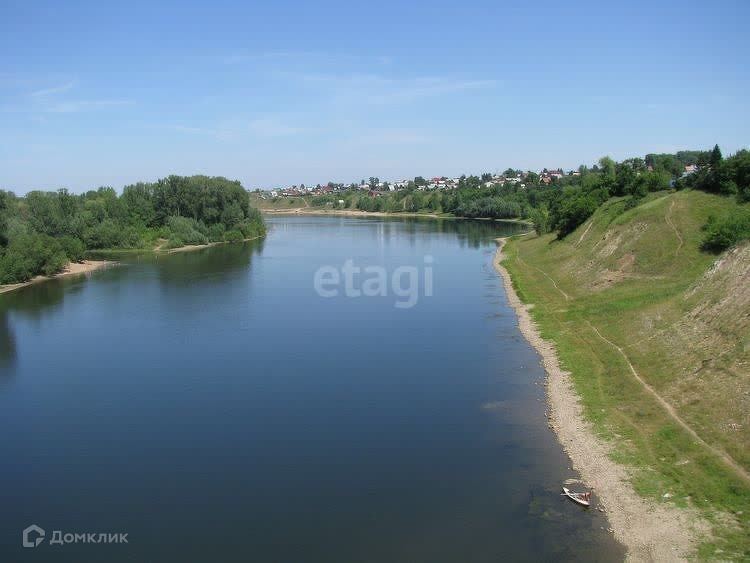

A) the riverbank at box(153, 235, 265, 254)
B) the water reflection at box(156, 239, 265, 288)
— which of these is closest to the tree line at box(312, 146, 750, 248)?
the water reflection at box(156, 239, 265, 288)

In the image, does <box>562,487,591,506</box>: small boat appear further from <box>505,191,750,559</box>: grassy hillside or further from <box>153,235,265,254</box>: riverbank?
<box>153,235,265,254</box>: riverbank

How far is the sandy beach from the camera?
13.3 meters

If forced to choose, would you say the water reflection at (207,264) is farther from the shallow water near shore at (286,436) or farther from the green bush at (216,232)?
the shallow water near shore at (286,436)

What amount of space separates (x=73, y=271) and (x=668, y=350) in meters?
54.2

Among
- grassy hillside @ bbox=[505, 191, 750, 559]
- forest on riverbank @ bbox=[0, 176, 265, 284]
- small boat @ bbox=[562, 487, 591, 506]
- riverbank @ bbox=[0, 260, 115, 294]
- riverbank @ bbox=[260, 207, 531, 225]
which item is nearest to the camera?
small boat @ bbox=[562, 487, 591, 506]

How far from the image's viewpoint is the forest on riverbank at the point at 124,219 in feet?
183

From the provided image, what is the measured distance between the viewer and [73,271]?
2336 inches

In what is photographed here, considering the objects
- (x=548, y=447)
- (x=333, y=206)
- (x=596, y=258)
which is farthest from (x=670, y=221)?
(x=333, y=206)

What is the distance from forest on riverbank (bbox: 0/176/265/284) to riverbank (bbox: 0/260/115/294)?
21.9 inches

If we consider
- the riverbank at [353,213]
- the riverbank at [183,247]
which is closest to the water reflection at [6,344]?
the riverbank at [183,247]

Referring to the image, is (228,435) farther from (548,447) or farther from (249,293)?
(249,293)

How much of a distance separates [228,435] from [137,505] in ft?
14.2

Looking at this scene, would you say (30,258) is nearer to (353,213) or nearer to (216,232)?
(216,232)

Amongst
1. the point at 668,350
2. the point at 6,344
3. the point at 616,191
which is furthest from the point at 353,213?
the point at 668,350
